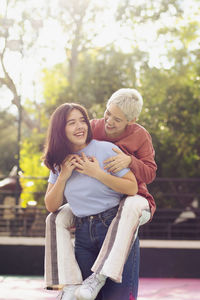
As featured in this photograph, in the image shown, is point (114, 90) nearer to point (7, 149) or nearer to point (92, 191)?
point (92, 191)

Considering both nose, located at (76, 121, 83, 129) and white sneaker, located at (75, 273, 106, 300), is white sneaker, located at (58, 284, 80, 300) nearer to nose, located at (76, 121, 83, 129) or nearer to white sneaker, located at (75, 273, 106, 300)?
white sneaker, located at (75, 273, 106, 300)

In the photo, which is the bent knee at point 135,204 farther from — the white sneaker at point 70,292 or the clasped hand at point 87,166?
the white sneaker at point 70,292

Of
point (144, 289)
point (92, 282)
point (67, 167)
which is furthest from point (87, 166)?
point (144, 289)

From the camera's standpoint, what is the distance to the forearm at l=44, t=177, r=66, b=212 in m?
2.81

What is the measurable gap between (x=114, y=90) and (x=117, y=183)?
32.4 feet

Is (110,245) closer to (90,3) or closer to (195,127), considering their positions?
(195,127)

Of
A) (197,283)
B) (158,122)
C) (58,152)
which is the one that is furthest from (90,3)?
(58,152)

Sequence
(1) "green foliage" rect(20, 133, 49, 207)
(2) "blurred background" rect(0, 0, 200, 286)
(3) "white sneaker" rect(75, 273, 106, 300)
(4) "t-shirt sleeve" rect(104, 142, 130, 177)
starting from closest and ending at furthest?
1. (3) "white sneaker" rect(75, 273, 106, 300)
2. (4) "t-shirt sleeve" rect(104, 142, 130, 177)
3. (2) "blurred background" rect(0, 0, 200, 286)
4. (1) "green foliage" rect(20, 133, 49, 207)

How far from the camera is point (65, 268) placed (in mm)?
2814

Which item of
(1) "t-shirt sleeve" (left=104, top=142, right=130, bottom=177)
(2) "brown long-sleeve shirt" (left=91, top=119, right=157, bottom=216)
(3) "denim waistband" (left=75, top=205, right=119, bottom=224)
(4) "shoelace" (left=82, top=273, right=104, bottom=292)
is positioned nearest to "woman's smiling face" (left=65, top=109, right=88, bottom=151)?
(1) "t-shirt sleeve" (left=104, top=142, right=130, bottom=177)

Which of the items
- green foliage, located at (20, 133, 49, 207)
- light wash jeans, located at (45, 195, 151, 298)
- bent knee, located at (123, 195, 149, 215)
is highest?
bent knee, located at (123, 195, 149, 215)

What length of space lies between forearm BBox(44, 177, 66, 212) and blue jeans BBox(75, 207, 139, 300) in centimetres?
15

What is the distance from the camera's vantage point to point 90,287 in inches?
106

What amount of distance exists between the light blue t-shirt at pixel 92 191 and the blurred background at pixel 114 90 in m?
4.17
